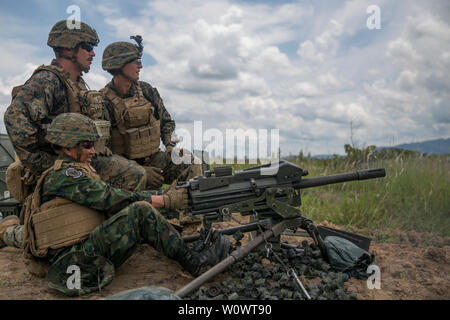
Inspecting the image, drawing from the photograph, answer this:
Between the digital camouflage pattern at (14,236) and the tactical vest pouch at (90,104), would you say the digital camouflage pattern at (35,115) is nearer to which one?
the tactical vest pouch at (90,104)

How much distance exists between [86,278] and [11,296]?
0.75 meters

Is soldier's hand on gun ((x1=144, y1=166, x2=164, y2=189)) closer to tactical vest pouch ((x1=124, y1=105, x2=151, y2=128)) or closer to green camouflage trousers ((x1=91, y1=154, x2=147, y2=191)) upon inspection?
green camouflage trousers ((x1=91, y1=154, x2=147, y2=191))

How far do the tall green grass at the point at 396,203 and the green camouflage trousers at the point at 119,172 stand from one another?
136 inches

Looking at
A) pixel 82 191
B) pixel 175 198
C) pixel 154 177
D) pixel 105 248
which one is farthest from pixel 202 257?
pixel 154 177

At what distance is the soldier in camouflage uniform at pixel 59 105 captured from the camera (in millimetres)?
5008

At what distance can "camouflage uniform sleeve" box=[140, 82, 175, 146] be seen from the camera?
6840 millimetres

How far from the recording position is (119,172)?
5.71 metres

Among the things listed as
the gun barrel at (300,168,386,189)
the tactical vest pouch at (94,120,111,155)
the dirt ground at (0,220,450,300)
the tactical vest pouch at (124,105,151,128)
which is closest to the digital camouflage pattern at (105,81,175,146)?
the tactical vest pouch at (124,105,151,128)

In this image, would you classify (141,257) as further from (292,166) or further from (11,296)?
(292,166)

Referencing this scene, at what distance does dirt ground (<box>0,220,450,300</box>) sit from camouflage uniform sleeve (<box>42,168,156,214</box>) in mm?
979

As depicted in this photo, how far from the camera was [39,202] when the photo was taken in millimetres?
4211

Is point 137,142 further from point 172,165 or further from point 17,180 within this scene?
point 17,180

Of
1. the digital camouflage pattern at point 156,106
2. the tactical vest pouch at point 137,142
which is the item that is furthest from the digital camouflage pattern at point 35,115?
the tactical vest pouch at point 137,142
